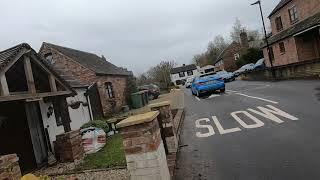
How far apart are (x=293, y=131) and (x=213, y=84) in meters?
16.2

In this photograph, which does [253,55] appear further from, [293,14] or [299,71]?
[299,71]

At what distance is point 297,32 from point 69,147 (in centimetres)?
2288

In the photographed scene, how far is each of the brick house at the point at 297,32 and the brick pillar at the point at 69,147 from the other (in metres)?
19.1

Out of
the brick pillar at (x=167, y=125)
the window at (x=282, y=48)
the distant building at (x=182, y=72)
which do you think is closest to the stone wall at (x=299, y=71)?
the window at (x=282, y=48)

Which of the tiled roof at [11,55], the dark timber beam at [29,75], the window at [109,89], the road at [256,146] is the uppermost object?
the tiled roof at [11,55]

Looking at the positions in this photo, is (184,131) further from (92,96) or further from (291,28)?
(291,28)

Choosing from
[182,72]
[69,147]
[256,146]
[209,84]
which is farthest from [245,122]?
[182,72]

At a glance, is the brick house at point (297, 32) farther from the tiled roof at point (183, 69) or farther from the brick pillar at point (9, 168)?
the tiled roof at point (183, 69)

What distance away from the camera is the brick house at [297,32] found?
2717 centimetres

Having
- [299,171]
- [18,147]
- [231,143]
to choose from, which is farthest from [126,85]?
[299,171]

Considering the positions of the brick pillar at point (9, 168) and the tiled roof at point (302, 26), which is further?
the tiled roof at point (302, 26)

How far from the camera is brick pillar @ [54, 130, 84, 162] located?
36.3ft

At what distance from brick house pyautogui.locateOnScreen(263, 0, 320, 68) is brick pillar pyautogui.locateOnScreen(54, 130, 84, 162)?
19.1 metres

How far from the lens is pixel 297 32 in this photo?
27953mm
